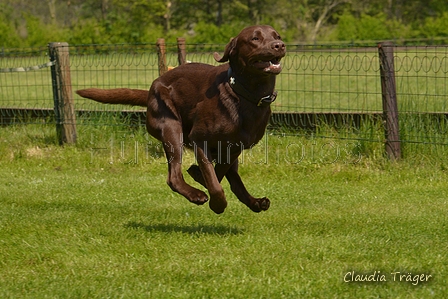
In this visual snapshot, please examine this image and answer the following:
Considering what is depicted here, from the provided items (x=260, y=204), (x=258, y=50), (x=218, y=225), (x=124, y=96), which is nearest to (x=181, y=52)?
(x=124, y=96)

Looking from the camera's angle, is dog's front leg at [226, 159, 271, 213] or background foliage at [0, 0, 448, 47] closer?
dog's front leg at [226, 159, 271, 213]

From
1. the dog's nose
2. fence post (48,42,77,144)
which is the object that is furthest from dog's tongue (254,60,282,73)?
fence post (48,42,77,144)

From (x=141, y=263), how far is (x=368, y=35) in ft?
111

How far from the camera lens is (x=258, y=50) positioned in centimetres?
473

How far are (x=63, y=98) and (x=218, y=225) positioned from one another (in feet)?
14.9

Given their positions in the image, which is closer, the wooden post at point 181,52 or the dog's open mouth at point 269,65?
the dog's open mouth at point 269,65

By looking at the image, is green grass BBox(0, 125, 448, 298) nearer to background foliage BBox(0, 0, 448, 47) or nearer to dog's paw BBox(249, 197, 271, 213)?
dog's paw BBox(249, 197, 271, 213)

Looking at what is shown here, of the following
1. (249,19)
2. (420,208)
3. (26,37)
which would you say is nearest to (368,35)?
(249,19)

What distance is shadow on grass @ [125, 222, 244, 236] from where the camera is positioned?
17.6ft

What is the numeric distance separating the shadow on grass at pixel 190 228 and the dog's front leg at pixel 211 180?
36 centimetres

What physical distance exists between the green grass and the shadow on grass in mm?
23

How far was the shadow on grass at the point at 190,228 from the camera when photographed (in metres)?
5.37

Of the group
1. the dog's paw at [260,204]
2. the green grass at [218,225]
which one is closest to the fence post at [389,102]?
the green grass at [218,225]

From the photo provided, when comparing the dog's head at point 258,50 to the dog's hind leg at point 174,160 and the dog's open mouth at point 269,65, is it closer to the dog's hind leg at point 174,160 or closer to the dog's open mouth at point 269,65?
the dog's open mouth at point 269,65
